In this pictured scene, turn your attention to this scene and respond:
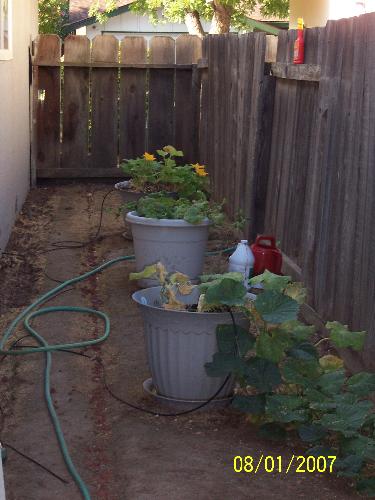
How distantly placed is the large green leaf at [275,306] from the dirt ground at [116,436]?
1.70 feet

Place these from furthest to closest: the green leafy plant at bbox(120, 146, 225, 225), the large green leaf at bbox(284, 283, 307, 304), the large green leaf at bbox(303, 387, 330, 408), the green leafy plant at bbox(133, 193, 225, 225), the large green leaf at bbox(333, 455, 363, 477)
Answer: the green leafy plant at bbox(120, 146, 225, 225), the green leafy plant at bbox(133, 193, 225, 225), the large green leaf at bbox(284, 283, 307, 304), the large green leaf at bbox(303, 387, 330, 408), the large green leaf at bbox(333, 455, 363, 477)

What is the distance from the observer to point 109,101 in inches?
393

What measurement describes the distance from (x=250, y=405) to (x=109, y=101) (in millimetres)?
7128

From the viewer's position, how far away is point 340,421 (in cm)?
306

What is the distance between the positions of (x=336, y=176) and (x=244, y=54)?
2816 millimetres

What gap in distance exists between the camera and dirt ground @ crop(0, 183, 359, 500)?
2992 mm

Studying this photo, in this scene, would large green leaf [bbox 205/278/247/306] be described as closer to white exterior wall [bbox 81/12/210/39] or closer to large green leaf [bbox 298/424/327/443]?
large green leaf [bbox 298/424/327/443]

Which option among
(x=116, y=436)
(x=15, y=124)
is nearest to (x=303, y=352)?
(x=116, y=436)

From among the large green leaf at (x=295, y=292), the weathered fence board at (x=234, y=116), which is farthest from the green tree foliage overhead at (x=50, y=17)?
the large green leaf at (x=295, y=292)

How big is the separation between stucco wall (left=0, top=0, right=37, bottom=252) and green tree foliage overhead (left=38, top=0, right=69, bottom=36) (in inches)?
575

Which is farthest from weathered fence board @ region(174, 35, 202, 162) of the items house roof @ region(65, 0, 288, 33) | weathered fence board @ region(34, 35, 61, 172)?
house roof @ region(65, 0, 288, 33)

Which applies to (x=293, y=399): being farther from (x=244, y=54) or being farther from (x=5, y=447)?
(x=244, y=54)

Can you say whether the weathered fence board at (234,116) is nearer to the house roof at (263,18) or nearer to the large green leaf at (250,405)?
the large green leaf at (250,405)

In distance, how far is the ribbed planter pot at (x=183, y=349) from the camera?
355cm
